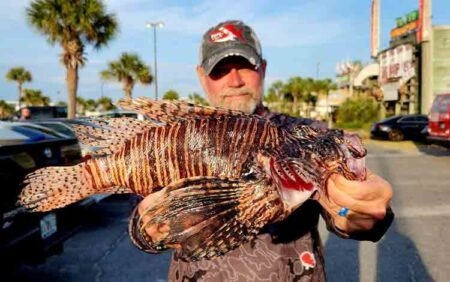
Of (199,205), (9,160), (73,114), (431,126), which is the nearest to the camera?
(199,205)

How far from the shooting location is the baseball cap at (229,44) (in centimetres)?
209

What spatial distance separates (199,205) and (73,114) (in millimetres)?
22991

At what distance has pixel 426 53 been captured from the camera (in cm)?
2886

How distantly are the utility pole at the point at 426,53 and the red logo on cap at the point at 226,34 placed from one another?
29391 mm

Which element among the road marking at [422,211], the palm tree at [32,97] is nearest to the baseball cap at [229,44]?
the road marking at [422,211]

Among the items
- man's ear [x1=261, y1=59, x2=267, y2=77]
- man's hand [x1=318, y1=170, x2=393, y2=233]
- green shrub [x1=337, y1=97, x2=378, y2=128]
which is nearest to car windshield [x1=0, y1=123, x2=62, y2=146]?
man's ear [x1=261, y1=59, x2=267, y2=77]

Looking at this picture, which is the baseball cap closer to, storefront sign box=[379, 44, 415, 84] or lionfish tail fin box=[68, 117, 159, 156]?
lionfish tail fin box=[68, 117, 159, 156]

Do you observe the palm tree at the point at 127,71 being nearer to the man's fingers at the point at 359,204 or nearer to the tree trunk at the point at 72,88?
the tree trunk at the point at 72,88

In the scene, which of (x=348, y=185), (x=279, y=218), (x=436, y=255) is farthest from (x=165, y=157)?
(x=436, y=255)

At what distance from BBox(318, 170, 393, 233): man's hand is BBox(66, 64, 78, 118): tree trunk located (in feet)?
75.6

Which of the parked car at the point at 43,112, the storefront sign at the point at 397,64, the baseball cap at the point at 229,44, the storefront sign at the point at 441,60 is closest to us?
the baseball cap at the point at 229,44

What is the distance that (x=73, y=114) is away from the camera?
905 inches

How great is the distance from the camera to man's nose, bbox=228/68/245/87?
2.14 meters

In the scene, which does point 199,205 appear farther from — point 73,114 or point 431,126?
point 73,114
